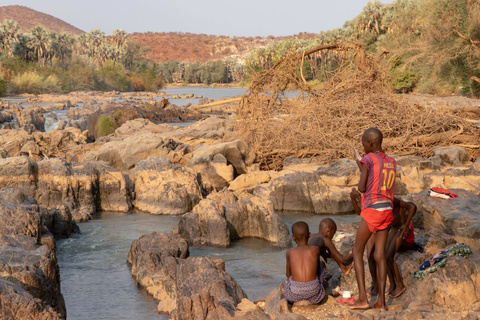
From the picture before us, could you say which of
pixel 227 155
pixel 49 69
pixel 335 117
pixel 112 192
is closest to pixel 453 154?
pixel 335 117

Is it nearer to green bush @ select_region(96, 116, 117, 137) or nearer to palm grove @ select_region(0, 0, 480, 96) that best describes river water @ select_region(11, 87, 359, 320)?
palm grove @ select_region(0, 0, 480, 96)

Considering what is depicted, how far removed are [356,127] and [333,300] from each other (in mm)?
8624

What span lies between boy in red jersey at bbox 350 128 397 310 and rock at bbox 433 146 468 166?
8556 millimetres

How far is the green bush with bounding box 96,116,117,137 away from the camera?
21.6 metres

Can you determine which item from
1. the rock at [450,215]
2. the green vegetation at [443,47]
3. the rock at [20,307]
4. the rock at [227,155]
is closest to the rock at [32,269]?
the rock at [20,307]

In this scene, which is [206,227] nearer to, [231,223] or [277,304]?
[231,223]

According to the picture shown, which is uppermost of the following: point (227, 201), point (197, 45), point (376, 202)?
point (197, 45)

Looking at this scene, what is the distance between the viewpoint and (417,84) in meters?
34.2

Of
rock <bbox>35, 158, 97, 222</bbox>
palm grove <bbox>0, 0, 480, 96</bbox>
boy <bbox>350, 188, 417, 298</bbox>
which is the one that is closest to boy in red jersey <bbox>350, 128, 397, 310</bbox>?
boy <bbox>350, 188, 417, 298</bbox>

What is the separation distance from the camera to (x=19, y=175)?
1080 centimetres

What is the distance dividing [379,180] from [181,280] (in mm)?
2526

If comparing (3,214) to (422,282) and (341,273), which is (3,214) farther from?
(422,282)

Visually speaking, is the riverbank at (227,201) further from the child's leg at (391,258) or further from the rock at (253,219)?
the child's leg at (391,258)

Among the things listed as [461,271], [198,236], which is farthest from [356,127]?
[461,271]
